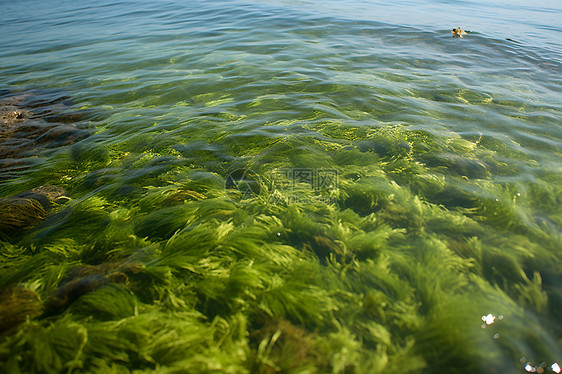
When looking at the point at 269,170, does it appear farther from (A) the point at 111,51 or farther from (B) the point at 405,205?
(A) the point at 111,51

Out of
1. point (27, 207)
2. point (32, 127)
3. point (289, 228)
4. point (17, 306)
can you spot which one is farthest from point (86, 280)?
point (32, 127)

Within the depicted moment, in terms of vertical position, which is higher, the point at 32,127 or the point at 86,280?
the point at 32,127

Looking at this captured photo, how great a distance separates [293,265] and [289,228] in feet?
1.09

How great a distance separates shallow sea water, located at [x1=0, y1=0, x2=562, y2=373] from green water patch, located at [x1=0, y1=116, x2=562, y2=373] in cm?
1

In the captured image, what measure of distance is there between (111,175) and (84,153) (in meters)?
0.75

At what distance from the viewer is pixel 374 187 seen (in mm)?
2229

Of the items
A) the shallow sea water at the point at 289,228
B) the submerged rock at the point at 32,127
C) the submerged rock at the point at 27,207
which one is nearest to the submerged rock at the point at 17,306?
the shallow sea water at the point at 289,228

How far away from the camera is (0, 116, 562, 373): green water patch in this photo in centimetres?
121

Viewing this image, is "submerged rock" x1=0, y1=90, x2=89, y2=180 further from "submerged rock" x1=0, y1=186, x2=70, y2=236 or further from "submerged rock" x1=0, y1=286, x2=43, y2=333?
"submerged rock" x1=0, y1=286, x2=43, y2=333

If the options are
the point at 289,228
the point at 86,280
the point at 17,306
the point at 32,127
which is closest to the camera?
the point at 17,306

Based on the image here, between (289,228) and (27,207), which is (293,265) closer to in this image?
(289,228)

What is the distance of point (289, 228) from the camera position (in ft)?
6.28

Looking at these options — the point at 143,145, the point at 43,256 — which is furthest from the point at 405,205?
the point at 143,145

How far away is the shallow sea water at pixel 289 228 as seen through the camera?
48.6 inches
